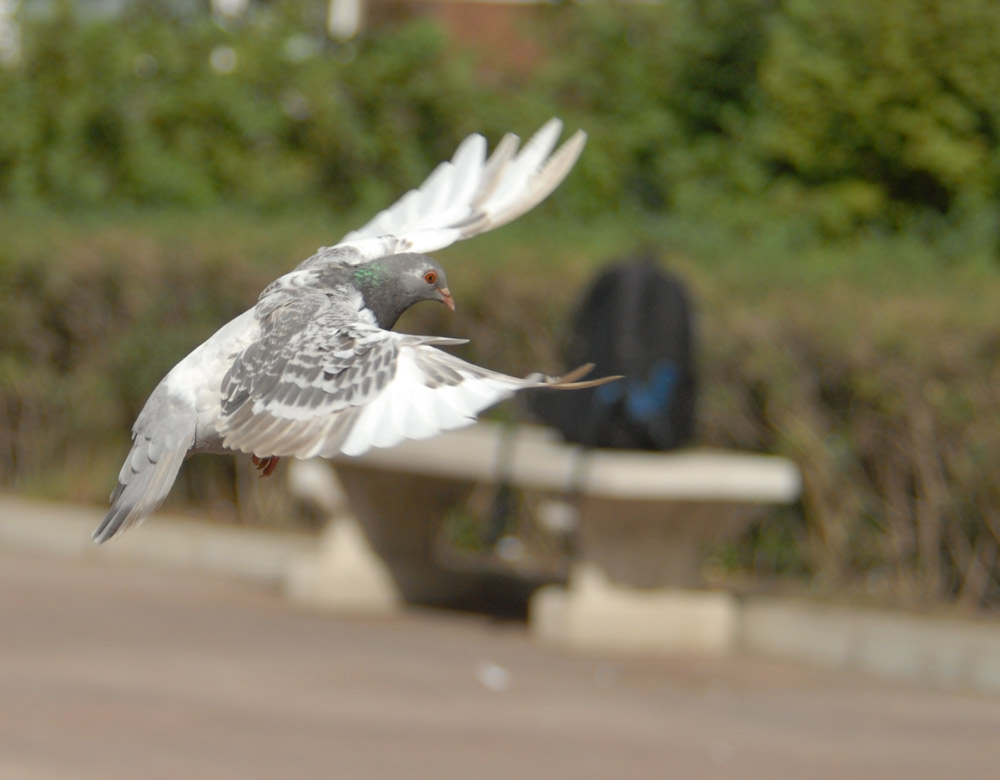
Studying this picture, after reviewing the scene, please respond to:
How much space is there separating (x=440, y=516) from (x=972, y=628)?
9.81 ft

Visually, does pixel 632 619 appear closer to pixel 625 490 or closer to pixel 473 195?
pixel 625 490

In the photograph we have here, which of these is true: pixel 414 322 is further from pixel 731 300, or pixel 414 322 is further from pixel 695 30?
pixel 695 30

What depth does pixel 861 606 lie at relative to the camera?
764cm

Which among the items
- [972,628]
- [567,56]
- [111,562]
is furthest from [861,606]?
[567,56]

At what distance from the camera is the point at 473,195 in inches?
129

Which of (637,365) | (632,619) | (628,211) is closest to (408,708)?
(632,619)

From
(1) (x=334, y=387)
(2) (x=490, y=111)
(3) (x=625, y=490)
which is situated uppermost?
(2) (x=490, y=111)

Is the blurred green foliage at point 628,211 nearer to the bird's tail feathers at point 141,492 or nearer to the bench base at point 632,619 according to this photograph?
the bench base at point 632,619

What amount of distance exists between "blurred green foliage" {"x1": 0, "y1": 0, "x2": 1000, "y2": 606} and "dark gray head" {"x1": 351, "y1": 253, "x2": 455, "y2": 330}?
524 centimetres

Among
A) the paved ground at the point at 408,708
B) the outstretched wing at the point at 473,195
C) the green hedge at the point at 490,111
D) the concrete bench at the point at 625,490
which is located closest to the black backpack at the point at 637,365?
the concrete bench at the point at 625,490

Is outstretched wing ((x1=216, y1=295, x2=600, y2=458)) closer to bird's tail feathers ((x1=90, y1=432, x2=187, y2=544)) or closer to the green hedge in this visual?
bird's tail feathers ((x1=90, y1=432, x2=187, y2=544))

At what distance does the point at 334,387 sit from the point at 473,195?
96 centimetres

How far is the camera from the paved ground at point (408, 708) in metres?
5.54

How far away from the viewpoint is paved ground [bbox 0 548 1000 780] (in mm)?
5543
